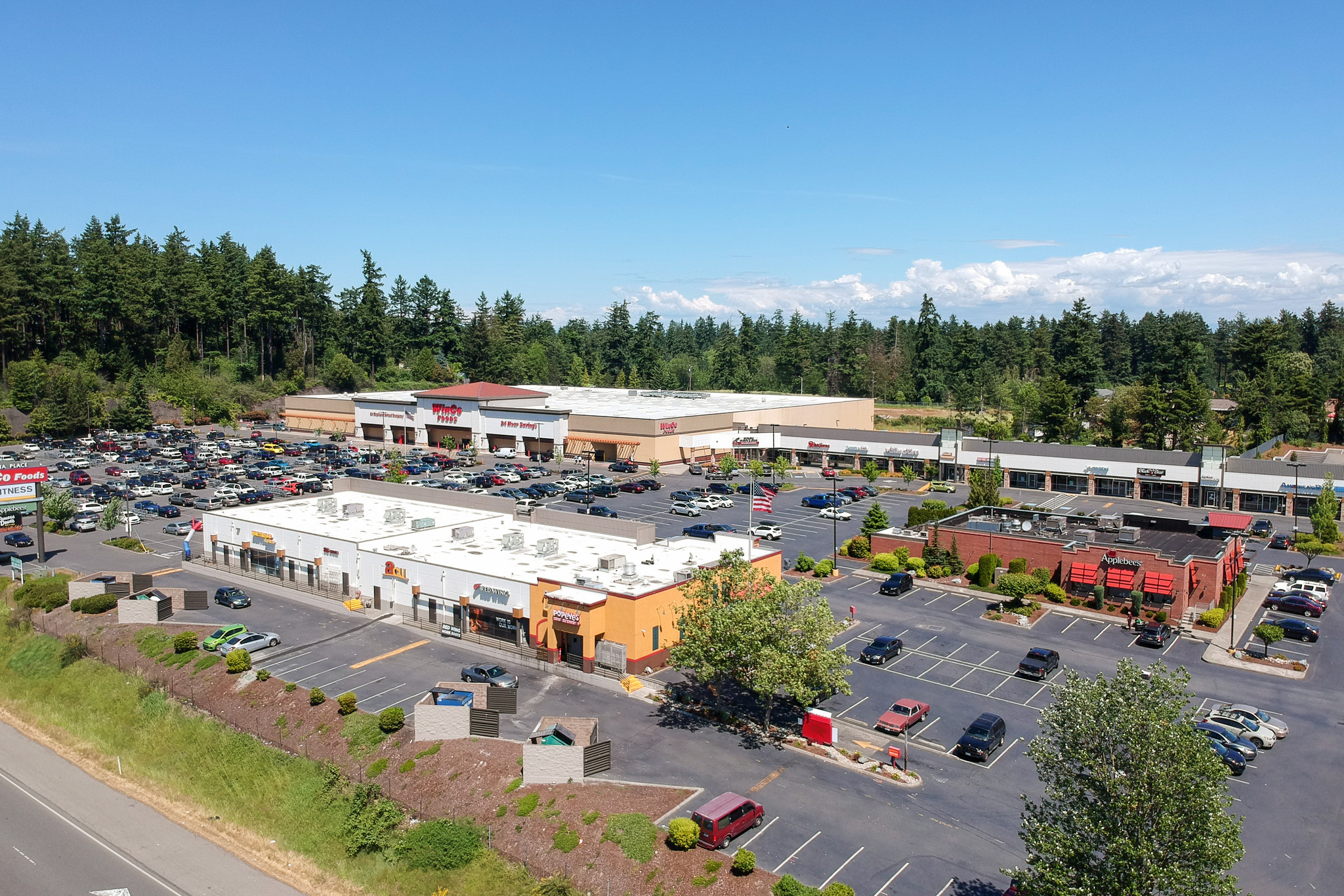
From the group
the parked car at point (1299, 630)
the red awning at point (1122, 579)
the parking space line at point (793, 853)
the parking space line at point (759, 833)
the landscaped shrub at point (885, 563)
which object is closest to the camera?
the parking space line at point (793, 853)

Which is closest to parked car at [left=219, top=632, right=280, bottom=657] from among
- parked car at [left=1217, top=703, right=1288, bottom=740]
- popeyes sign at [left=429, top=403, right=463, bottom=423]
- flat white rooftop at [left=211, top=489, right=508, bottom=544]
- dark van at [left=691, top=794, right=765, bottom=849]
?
flat white rooftop at [left=211, top=489, right=508, bottom=544]

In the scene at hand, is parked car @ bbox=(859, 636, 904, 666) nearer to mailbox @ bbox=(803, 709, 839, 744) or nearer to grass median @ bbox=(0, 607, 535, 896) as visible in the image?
mailbox @ bbox=(803, 709, 839, 744)

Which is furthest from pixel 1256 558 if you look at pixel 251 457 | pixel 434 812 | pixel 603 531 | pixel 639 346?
pixel 639 346

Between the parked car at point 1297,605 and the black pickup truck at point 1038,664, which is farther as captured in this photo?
the parked car at point 1297,605

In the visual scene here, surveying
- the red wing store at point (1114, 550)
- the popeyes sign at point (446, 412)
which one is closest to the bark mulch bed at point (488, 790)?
the red wing store at point (1114, 550)

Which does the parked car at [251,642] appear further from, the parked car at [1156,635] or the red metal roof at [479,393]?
the red metal roof at [479,393]

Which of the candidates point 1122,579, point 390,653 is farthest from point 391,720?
point 1122,579

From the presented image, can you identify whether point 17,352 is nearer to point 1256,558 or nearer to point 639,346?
point 639,346
